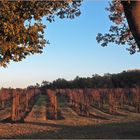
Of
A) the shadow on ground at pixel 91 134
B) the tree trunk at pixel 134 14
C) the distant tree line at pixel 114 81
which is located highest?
the distant tree line at pixel 114 81

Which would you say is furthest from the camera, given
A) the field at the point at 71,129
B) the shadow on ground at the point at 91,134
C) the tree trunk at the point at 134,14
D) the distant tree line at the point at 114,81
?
the distant tree line at the point at 114,81

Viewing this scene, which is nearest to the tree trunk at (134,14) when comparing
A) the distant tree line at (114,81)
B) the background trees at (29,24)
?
the background trees at (29,24)

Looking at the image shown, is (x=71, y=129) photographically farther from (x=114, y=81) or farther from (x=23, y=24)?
(x=114, y=81)

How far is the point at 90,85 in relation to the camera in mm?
110938

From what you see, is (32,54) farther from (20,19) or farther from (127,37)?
(127,37)

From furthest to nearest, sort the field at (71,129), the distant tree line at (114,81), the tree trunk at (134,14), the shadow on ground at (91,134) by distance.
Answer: the distant tree line at (114,81)
the field at (71,129)
the shadow on ground at (91,134)
the tree trunk at (134,14)

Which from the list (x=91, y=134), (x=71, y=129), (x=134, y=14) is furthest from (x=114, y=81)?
(x=134, y=14)

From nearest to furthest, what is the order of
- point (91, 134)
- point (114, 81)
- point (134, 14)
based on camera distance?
1. point (134, 14)
2. point (91, 134)
3. point (114, 81)

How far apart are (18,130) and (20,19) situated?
6326 mm

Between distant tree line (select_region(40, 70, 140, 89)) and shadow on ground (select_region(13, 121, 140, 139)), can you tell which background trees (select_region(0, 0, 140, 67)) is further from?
distant tree line (select_region(40, 70, 140, 89))

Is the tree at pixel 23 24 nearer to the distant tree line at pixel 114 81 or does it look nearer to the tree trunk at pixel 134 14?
the tree trunk at pixel 134 14

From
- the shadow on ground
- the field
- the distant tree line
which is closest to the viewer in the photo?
the shadow on ground

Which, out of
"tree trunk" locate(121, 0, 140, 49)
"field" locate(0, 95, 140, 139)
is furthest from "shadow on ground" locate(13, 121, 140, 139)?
"tree trunk" locate(121, 0, 140, 49)

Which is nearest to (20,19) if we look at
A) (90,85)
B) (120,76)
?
(120,76)
